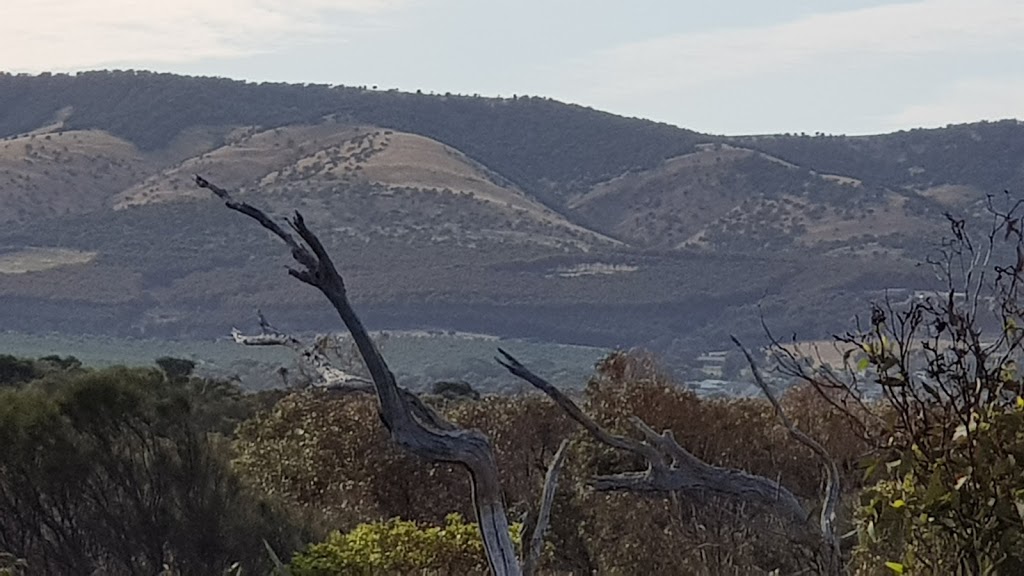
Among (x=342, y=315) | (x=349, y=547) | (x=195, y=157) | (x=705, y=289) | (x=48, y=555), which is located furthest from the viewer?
(x=195, y=157)

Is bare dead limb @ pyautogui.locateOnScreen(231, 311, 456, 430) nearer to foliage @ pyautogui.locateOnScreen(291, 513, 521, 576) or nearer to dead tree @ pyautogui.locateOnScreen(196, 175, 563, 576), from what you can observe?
dead tree @ pyautogui.locateOnScreen(196, 175, 563, 576)

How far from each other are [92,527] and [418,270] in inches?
2274

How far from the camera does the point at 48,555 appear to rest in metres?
11.2

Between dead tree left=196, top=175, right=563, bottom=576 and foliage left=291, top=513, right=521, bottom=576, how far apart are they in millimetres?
4715

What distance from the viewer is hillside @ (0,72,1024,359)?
65.0 metres

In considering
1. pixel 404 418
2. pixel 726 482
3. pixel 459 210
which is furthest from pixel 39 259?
pixel 404 418

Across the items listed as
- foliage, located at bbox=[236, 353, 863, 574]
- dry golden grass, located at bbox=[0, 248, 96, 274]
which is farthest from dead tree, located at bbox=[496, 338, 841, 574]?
dry golden grass, located at bbox=[0, 248, 96, 274]

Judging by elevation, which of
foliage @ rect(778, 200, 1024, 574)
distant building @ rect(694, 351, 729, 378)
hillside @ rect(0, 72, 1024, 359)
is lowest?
distant building @ rect(694, 351, 729, 378)

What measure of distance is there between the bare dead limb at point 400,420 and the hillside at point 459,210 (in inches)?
1756

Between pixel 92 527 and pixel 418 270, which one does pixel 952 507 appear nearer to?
pixel 92 527

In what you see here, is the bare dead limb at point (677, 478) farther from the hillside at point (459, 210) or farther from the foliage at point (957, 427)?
the hillside at point (459, 210)

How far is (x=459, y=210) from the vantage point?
79.6m

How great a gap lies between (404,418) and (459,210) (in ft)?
247

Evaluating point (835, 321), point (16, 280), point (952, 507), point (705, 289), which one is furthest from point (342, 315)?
point (16, 280)
